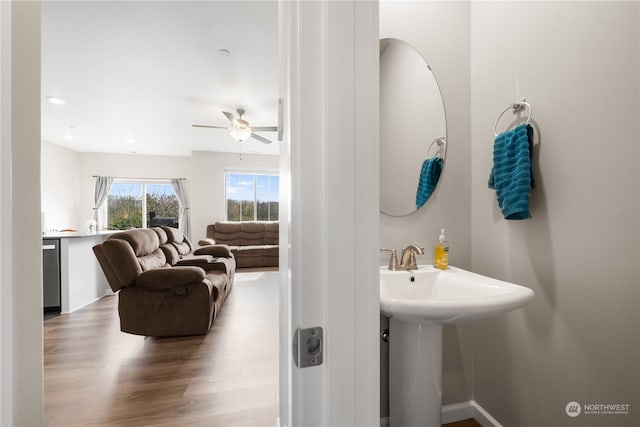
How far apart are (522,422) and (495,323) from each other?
0.40m

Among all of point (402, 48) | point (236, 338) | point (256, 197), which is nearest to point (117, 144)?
point (256, 197)

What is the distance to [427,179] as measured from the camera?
1322mm

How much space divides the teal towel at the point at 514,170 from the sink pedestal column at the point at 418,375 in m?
0.57

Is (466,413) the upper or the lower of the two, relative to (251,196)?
lower

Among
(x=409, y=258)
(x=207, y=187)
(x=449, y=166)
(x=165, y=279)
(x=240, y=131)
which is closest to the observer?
(x=409, y=258)

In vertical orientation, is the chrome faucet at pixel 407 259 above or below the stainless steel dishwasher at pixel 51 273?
above

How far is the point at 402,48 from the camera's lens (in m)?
1.29

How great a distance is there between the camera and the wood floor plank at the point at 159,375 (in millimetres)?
1597

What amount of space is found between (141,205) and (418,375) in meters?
7.43

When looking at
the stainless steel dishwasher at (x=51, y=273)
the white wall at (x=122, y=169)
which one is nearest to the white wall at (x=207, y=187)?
the white wall at (x=122, y=169)

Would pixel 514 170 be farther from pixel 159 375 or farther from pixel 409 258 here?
pixel 159 375

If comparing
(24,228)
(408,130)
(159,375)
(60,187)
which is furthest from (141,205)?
(408,130)

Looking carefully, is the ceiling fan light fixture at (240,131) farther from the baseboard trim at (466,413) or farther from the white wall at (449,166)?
the baseboard trim at (466,413)

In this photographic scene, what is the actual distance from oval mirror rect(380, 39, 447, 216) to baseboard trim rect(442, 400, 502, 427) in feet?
3.33
